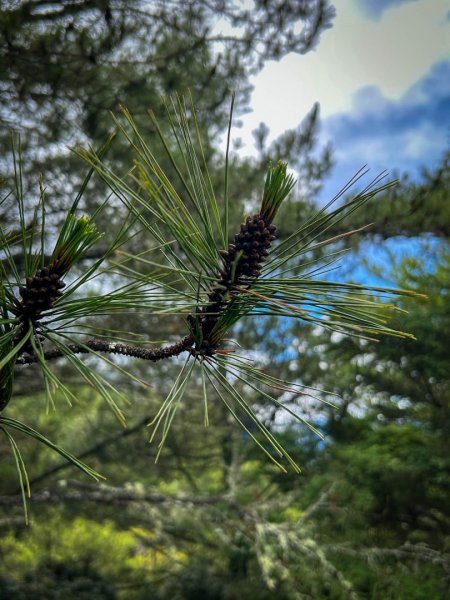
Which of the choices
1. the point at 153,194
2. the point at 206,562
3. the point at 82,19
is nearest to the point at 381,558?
the point at 206,562

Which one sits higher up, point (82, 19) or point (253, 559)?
point (82, 19)

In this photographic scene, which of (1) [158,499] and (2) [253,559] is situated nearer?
(1) [158,499]

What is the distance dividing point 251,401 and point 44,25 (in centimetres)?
331

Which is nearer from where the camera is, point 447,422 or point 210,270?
point 210,270

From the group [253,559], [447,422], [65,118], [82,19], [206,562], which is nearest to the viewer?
[82,19]

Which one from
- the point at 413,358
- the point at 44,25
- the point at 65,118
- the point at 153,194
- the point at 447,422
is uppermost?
the point at 44,25

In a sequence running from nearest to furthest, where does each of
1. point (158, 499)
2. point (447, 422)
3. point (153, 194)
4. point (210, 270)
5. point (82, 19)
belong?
point (153, 194)
point (210, 270)
point (82, 19)
point (158, 499)
point (447, 422)

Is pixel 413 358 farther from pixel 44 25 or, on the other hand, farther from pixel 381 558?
pixel 44 25

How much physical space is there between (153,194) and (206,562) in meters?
5.52

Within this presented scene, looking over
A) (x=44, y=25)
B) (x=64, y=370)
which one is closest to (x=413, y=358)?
(x=64, y=370)

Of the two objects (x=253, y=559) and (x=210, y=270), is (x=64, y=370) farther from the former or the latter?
(x=210, y=270)

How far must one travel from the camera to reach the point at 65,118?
3607mm

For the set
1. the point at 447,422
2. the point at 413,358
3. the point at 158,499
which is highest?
the point at 413,358

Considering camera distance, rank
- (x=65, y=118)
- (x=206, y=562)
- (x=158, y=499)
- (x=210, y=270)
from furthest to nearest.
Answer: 1. (x=206, y=562)
2. (x=158, y=499)
3. (x=65, y=118)
4. (x=210, y=270)
